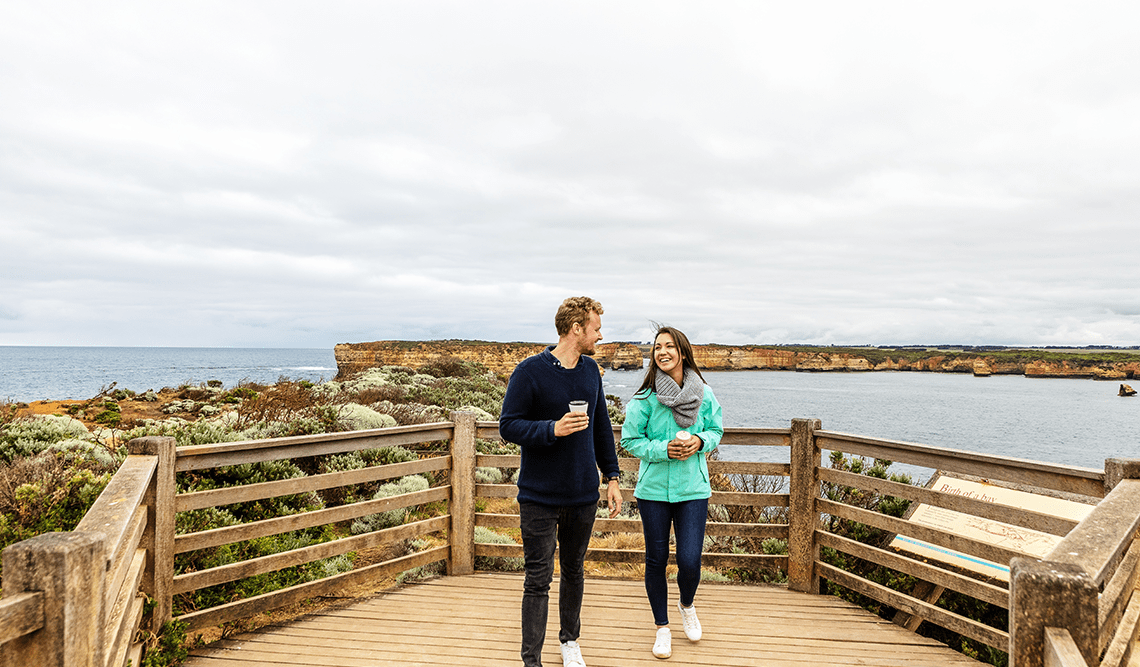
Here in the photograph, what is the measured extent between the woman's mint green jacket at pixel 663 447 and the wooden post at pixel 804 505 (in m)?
1.38

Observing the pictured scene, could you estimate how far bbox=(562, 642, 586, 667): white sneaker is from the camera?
11.7ft

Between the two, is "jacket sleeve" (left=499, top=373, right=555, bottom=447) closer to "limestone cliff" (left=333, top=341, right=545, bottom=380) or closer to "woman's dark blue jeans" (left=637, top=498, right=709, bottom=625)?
"woman's dark blue jeans" (left=637, top=498, right=709, bottom=625)

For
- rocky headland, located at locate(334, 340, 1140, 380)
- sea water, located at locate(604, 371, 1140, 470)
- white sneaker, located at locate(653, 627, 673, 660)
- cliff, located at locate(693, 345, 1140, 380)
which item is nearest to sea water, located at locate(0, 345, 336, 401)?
white sneaker, located at locate(653, 627, 673, 660)

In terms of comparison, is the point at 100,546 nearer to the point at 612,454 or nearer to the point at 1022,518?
the point at 612,454

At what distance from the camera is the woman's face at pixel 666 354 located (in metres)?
3.84

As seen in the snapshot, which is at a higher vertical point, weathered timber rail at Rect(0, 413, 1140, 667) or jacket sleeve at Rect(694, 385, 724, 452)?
jacket sleeve at Rect(694, 385, 724, 452)

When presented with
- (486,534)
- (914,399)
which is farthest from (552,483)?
(914,399)

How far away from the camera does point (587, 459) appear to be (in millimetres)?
3363

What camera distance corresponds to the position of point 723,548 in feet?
24.5

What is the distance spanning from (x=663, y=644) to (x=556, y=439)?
5.43ft

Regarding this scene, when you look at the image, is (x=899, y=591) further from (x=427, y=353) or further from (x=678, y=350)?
(x=427, y=353)

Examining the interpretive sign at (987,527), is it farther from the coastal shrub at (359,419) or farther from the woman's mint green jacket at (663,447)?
the coastal shrub at (359,419)

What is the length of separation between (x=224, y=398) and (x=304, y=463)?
9798 mm

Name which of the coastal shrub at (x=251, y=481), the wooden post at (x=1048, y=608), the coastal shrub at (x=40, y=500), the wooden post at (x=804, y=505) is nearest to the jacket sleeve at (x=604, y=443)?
the wooden post at (x=804, y=505)
